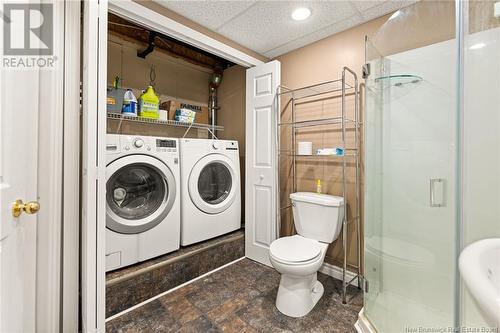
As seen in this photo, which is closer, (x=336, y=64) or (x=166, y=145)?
(x=166, y=145)

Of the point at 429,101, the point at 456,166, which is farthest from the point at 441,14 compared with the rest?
the point at 456,166

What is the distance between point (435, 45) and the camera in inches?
54.8

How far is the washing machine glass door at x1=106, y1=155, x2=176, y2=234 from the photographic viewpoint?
1.63 m

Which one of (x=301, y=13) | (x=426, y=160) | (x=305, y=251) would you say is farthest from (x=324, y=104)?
(x=305, y=251)

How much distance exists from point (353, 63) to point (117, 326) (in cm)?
249

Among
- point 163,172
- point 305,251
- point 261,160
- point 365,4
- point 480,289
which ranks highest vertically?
point 365,4

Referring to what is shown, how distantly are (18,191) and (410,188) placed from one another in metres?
1.95

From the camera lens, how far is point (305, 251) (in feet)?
5.07

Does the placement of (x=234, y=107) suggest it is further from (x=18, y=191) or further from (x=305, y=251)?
(x=18, y=191)

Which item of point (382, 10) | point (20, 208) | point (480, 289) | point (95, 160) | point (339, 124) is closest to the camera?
point (480, 289)

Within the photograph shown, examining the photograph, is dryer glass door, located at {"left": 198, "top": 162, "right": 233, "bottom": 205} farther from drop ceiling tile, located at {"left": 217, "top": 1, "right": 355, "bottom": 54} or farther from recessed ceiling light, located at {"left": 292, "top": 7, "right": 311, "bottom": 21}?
recessed ceiling light, located at {"left": 292, "top": 7, "right": 311, "bottom": 21}

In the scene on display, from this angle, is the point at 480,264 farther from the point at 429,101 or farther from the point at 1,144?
the point at 1,144

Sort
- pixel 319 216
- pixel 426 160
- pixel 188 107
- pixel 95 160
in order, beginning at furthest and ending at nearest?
pixel 188 107 → pixel 319 216 → pixel 426 160 → pixel 95 160

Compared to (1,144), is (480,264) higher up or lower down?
lower down
